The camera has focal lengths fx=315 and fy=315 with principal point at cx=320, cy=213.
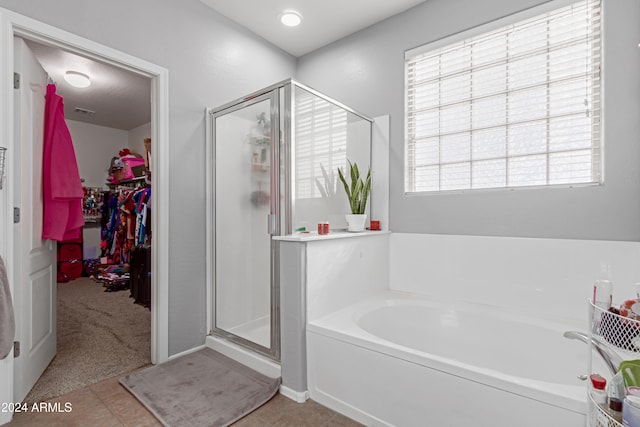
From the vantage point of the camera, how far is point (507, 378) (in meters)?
1.20

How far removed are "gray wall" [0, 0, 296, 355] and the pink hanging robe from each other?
0.59 metres

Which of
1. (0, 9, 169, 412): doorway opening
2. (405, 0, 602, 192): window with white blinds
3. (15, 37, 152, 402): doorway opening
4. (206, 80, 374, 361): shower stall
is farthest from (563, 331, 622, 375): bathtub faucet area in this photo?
(15, 37, 152, 402): doorway opening

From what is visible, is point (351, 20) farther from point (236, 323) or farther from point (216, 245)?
point (236, 323)

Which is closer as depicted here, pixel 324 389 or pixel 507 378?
pixel 507 378

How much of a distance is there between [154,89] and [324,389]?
2.29 metres

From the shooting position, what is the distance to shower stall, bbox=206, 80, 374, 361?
2.06 meters

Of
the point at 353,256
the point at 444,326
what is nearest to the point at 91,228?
the point at 353,256

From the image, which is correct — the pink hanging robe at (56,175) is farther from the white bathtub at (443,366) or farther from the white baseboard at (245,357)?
the white bathtub at (443,366)

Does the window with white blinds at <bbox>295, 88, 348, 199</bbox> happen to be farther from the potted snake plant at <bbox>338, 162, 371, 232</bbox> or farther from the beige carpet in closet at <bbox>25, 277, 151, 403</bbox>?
the beige carpet in closet at <bbox>25, 277, 151, 403</bbox>

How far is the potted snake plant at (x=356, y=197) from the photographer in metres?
2.41

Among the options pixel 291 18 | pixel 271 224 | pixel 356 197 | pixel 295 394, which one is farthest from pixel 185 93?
pixel 295 394

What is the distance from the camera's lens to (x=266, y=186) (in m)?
2.18

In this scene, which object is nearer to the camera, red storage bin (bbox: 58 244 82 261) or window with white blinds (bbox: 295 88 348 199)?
window with white blinds (bbox: 295 88 348 199)

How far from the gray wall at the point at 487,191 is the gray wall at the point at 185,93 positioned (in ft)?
3.59
